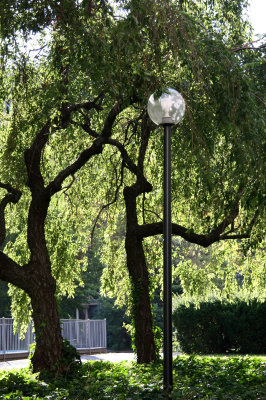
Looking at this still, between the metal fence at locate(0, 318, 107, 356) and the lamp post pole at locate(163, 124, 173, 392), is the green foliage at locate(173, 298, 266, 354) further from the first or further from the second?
the lamp post pole at locate(163, 124, 173, 392)

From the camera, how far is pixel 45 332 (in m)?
9.91

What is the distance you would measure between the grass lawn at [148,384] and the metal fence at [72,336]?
8674 millimetres

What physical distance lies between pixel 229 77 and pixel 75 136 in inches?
224

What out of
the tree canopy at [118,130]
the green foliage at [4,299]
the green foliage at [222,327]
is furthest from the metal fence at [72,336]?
the tree canopy at [118,130]


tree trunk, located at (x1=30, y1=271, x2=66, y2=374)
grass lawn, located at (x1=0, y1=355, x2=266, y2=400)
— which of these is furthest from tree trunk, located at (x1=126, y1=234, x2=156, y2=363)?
tree trunk, located at (x1=30, y1=271, x2=66, y2=374)

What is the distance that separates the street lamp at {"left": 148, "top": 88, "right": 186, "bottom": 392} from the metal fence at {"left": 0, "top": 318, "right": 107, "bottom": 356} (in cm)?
1417

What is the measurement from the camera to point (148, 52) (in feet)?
21.6

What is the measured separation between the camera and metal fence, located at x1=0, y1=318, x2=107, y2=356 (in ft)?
Answer: 63.1

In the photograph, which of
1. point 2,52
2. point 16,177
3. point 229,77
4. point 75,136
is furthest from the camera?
point 75,136

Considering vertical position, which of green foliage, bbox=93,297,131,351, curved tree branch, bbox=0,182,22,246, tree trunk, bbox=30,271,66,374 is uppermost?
curved tree branch, bbox=0,182,22,246

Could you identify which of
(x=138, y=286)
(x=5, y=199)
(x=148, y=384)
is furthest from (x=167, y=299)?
(x=138, y=286)

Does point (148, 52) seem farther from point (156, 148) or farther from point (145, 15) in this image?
point (156, 148)

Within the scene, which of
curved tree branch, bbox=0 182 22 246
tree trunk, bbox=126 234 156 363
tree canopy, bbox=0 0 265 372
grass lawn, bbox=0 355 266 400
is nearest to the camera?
tree canopy, bbox=0 0 265 372

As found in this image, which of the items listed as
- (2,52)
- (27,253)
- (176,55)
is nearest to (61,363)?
(27,253)
